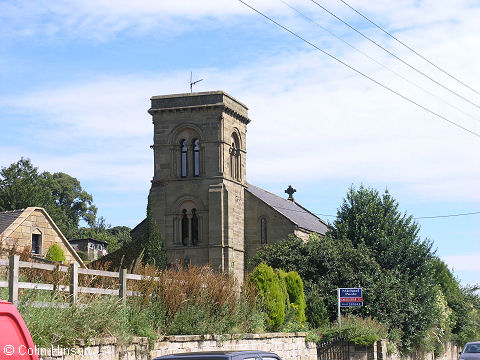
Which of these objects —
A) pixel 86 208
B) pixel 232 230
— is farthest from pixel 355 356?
pixel 86 208

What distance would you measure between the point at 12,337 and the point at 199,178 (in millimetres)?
53170

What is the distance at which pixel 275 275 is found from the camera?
26.1 m

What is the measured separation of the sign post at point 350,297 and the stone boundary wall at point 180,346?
201 inches

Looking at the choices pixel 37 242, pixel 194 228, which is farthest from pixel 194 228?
pixel 37 242

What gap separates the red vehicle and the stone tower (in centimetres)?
5163

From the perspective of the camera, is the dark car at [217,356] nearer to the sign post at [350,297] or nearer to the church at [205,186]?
the sign post at [350,297]

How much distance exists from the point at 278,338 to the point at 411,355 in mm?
20291

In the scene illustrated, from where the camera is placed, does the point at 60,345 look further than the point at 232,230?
No

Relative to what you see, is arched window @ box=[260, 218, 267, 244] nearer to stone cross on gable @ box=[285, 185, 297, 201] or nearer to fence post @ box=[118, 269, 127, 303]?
stone cross on gable @ box=[285, 185, 297, 201]

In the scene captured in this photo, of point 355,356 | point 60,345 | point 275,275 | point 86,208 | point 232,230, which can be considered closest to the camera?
point 60,345

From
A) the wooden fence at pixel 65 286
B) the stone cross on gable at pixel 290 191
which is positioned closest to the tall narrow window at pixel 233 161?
the stone cross on gable at pixel 290 191

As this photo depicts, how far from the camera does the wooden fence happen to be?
13.3 metres

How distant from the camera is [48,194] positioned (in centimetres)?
8225

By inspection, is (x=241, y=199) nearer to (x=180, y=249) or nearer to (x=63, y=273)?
(x=180, y=249)
